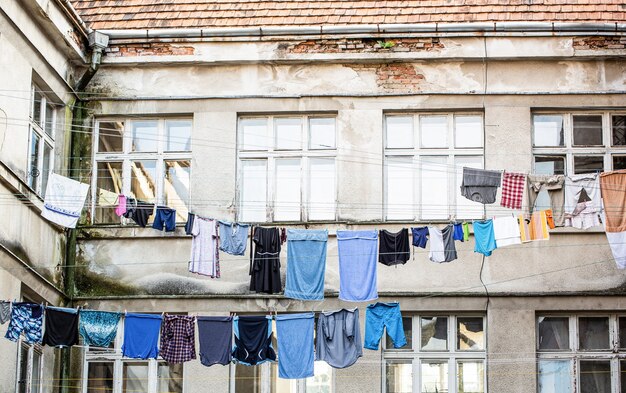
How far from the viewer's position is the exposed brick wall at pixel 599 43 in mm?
22500

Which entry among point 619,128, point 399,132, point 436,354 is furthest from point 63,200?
point 619,128

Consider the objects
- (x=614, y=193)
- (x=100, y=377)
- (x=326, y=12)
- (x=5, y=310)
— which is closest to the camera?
(x=5, y=310)

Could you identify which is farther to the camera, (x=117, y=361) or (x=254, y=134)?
(x=254, y=134)

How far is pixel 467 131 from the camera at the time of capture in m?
22.8

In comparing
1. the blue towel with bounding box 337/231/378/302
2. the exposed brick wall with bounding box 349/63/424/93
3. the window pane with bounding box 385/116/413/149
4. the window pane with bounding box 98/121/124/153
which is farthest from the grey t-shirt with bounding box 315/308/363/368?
the window pane with bounding box 98/121/124/153

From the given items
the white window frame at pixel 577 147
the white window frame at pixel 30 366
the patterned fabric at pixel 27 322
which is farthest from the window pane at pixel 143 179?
the white window frame at pixel 577 147

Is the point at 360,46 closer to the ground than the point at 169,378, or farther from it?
farther from it

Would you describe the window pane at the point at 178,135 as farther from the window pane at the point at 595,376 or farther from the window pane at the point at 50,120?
the window pane at the point at 595,376

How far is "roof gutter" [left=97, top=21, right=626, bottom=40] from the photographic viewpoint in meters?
22.4

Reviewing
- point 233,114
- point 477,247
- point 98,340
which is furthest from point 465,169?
point 98,340

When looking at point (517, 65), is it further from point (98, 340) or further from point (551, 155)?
point (98, 340)

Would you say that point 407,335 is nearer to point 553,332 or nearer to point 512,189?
point 553,332

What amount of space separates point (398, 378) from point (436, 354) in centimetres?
69

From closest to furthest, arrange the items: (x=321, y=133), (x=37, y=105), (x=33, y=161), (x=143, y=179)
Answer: (x=33, y=161) → (x=37, y=105) → (x=321, y=133) → (x=143, y=179)
